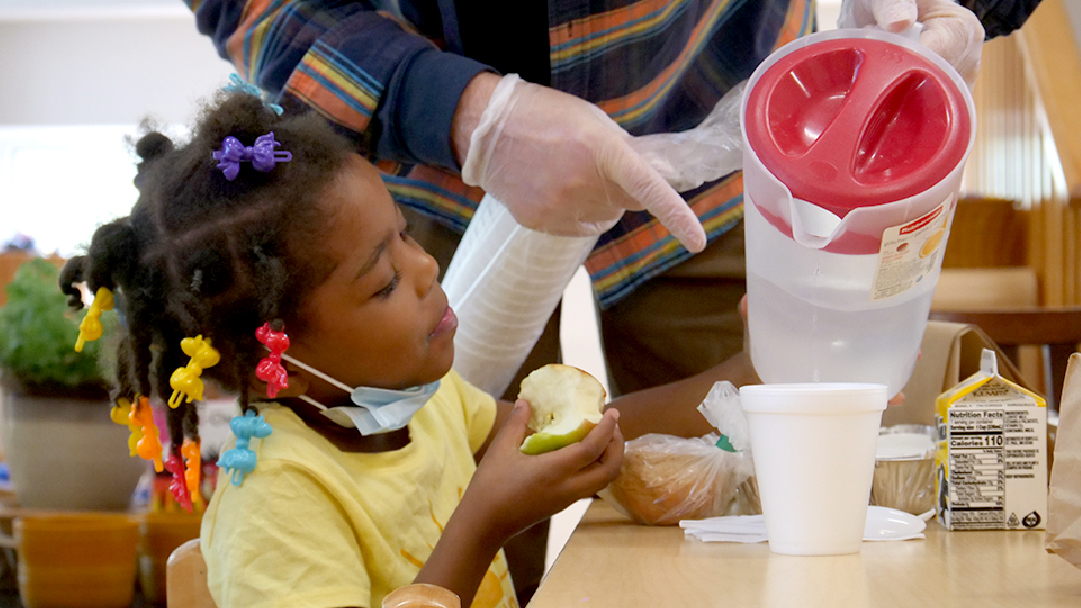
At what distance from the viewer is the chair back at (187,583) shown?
0.80 meters

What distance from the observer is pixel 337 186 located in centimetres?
93

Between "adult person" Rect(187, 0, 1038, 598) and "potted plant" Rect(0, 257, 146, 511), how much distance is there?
0.62 m

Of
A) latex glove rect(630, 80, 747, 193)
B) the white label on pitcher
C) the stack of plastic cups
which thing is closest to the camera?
the white label on pitcher

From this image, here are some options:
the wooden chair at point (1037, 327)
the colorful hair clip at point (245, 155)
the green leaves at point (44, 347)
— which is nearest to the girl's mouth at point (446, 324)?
the colorful hair clip at point (245, 155)

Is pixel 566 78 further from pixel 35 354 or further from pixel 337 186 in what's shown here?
pixel 35 354

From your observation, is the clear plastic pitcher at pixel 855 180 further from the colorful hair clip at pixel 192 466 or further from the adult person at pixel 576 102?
the colorful hair clip at pixel 192 466

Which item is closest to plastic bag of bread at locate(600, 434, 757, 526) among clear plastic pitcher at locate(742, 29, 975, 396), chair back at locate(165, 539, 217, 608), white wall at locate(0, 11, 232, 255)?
clear plastic pitcher at locate(742, 29, 975, 396)

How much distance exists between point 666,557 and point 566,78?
0.60 meters

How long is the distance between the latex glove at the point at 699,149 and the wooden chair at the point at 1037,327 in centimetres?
95

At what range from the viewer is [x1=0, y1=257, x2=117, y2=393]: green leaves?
4.64ft

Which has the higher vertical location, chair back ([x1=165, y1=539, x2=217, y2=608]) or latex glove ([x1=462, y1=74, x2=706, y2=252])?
latex glove ([x1=462, y1=74, x2=706, y2=252])

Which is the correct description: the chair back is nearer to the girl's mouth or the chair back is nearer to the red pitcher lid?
the girl's mouth

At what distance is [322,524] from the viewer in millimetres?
857

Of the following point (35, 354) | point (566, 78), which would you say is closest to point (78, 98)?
point (35, 354)
